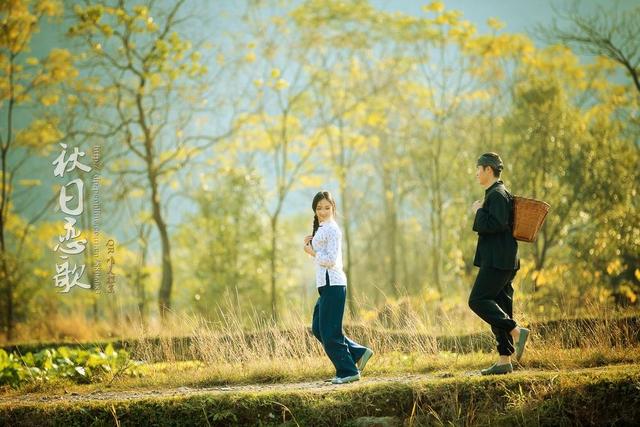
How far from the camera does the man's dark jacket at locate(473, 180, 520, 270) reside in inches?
260

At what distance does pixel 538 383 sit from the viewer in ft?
20.7

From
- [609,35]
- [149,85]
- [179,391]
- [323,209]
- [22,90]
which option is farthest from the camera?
[149,85]

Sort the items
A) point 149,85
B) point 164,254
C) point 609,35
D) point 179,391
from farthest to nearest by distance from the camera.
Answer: point 149,85
point 164,254
point 609,35
point 179,391

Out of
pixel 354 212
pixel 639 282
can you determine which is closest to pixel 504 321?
pixel 639 282

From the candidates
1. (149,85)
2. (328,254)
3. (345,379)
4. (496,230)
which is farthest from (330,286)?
(149,85)

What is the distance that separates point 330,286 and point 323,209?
726 mm

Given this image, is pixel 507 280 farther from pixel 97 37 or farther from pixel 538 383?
pixel 97 37

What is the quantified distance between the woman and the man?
4.02ft

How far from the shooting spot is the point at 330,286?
6879 millimetres

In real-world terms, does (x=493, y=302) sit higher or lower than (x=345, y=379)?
higher

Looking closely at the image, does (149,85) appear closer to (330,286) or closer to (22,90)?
(22,90)

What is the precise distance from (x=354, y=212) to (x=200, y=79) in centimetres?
1080

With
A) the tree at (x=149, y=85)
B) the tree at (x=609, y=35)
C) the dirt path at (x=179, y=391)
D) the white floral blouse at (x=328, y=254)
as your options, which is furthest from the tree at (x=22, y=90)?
the tree at (x=609, y=35)

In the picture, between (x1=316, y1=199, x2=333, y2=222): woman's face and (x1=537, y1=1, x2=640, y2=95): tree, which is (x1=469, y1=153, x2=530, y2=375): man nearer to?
(x1=316, y1=199, x2=333, y2=222): woman's face
